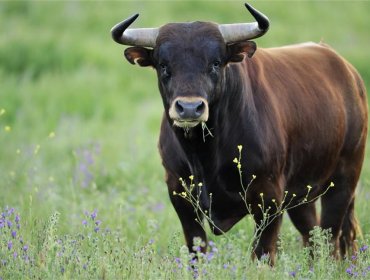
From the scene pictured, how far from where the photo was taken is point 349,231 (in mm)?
7906

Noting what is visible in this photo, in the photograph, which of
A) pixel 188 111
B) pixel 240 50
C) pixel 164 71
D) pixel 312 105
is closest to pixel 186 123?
pixel 188 111

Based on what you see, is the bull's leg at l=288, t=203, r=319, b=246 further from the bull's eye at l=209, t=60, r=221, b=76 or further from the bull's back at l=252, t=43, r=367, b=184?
the bull's eye at l=209, t=60, r=221, b=76

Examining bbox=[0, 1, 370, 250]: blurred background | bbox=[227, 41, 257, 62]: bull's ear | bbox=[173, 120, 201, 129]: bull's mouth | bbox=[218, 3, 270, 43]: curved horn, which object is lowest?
bbox=[0, 1, 370, 250]: blurred background

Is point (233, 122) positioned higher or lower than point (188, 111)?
lower

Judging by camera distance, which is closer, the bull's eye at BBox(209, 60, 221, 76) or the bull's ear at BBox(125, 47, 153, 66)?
the bull's eye at BBox(209, 60, 221, 76)

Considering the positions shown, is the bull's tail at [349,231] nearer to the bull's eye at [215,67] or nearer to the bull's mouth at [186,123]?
the bull's eye at [215,67]

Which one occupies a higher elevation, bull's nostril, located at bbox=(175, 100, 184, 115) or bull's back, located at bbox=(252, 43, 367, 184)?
bull's nostril, located at bbox=(175, 100, 184, 115)

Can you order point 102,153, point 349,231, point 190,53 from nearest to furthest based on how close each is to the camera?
point 190,53 < point 349,231 < point 102,153

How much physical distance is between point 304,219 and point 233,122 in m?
1.72

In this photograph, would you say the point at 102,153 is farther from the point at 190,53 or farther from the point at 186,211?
the point at 190,53

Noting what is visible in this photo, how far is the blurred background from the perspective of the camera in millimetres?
9367

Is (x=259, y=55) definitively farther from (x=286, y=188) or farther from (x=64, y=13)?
(x=64, y=13)

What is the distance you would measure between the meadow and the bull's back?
686 millimetres

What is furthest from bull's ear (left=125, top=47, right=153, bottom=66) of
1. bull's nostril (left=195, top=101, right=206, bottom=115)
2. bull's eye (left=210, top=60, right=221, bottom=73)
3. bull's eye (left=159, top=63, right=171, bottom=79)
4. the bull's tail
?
the bull's tail
